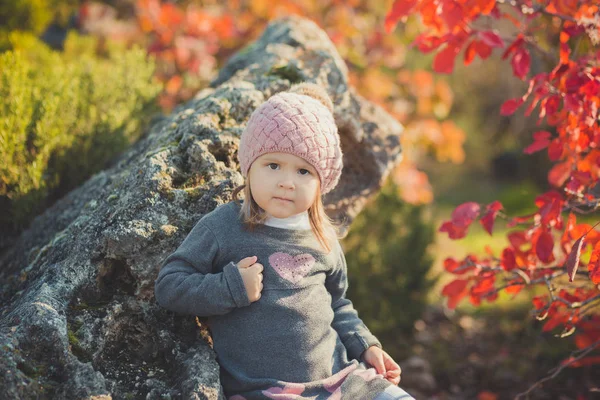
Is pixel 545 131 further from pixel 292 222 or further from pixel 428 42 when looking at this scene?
pixel 292 222

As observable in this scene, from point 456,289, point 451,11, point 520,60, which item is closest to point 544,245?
point 456,289

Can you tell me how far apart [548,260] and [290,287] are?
4.25 ft

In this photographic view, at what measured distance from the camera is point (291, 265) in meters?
2.02

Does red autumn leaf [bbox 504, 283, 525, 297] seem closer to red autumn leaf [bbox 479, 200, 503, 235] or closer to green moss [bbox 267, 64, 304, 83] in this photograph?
red autumn leaf [bbox 479, 200, 503, 235]

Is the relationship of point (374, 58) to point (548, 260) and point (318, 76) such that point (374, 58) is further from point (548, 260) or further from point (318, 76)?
point (548, 260)

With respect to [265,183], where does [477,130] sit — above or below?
below

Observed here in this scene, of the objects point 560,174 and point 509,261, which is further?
point 560,174

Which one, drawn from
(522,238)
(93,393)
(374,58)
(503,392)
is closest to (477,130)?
(374,58)

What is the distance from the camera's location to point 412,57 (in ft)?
36.0

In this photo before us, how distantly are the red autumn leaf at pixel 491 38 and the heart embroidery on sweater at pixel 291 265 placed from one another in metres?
1.29

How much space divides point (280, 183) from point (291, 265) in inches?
11.2

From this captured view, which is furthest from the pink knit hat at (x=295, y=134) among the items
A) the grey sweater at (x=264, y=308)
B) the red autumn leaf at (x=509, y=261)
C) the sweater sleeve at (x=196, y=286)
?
the red autumn leaf at (x=509, y=261)

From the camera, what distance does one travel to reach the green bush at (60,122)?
286 centimetres

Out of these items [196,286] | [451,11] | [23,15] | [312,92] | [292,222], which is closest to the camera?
[196,286]
